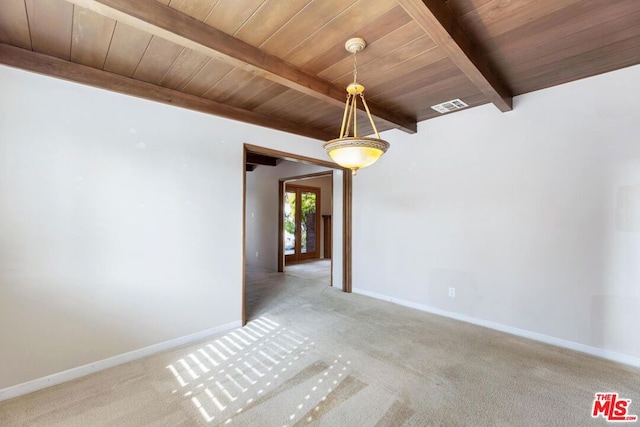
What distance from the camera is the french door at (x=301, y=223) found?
7.37m

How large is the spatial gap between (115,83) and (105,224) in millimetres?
1175

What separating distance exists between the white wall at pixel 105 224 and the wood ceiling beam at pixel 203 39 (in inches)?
42.3

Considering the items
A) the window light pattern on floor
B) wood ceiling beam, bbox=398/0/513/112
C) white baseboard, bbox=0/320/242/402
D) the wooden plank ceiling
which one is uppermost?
the wooden plank ceiling

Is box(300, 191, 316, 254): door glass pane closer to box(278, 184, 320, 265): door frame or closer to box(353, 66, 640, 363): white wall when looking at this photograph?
box(278, 184, 320, 265): door frame

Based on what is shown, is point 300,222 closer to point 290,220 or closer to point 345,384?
point 290,220

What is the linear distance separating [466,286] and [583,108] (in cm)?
205

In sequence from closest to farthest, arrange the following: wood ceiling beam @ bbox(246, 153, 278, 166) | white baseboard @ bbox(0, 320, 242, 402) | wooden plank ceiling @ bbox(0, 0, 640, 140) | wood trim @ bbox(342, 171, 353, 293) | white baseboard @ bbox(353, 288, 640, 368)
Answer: wooden plank ceiling @ bbox(0, 0, 640, 140)
white baseboard @ bbox(0, 320, 242, 402)
white baseboard @ bbox(353, 288, 640, 368)
wood trim @ bbox(342, 171, 353, 293)
wood ceiling beam @ bbox(246, 153, 278, 166)

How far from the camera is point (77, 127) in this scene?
2.25 meters

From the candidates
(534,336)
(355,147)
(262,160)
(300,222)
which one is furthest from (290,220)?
(355,147)

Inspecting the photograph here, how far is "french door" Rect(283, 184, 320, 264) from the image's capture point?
737 cm

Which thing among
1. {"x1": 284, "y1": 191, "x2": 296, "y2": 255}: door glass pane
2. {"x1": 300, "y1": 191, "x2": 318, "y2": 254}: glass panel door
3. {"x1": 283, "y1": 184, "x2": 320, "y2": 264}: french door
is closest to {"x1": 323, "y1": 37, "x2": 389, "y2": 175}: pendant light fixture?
{"x1": 283, "y1": 184, "x2": 320, "y2": 264}: french door

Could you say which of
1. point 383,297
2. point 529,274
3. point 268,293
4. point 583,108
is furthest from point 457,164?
point 268,293

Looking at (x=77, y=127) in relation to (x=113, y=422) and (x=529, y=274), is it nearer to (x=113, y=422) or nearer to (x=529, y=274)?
(x=113, y=422)

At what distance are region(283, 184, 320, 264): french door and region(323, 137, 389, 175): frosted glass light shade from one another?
16.8 feet
